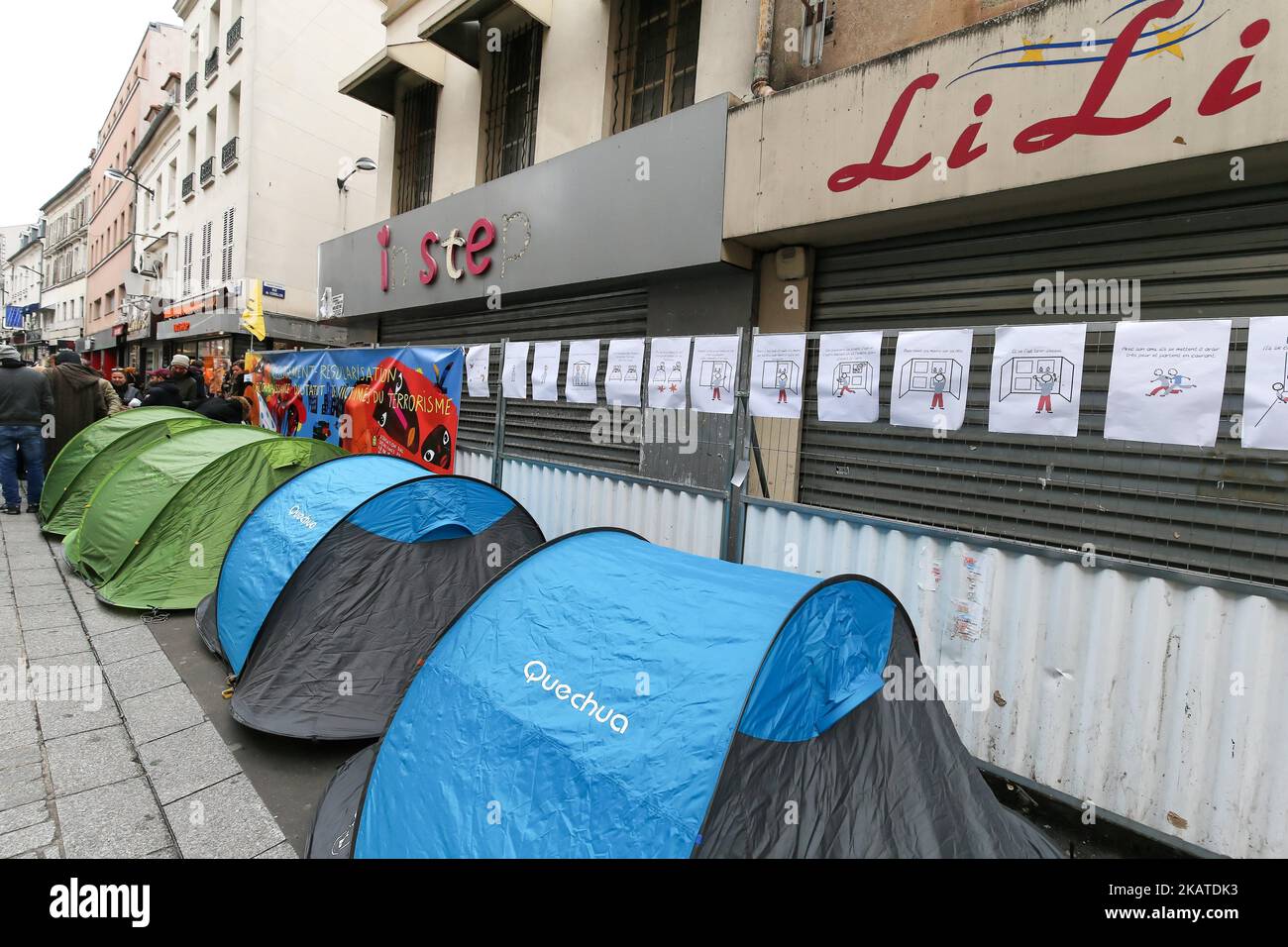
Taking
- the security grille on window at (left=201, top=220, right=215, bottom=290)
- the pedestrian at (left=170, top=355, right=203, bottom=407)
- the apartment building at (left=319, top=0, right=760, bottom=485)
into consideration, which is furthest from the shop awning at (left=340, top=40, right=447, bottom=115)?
the security grille on window at (left=201, top=220, right=215, bottom=290)

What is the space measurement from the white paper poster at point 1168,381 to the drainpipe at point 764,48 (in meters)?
3.83

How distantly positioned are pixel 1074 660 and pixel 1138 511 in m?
1.03

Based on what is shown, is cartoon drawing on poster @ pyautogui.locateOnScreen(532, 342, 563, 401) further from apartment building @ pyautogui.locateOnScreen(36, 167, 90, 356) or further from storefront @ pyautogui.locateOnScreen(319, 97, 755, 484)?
apartment building @ pyautogui.locateOnScreen(36, 167, 90, 356)

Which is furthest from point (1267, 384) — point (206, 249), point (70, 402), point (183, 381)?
point (206, 249)

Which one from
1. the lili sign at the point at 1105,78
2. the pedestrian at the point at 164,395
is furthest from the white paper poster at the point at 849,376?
the pedestrian at the point at 164,395

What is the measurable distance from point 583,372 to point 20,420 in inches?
304

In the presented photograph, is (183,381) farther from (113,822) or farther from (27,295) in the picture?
(27,295)

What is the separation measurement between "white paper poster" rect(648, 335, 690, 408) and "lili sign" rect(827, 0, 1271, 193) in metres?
1.88

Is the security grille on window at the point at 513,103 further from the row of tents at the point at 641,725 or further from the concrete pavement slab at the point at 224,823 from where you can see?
the concrete pavement slab at the point at 224,823

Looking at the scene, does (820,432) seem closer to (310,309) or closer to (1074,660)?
(1074,660)

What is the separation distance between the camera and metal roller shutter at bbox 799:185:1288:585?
3141 millimetres
